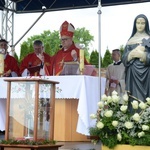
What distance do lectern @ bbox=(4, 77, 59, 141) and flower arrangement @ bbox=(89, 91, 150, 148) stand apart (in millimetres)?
613

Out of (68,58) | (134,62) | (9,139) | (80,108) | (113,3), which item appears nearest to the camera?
(9,139)

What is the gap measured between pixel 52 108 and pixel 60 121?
6.60 feet

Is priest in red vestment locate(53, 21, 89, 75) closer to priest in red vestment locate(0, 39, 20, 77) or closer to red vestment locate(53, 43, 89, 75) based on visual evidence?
red vestment locate(53, 43, 89, 75)

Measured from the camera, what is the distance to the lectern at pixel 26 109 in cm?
507

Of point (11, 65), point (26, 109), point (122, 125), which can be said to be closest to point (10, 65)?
point (11, 65)

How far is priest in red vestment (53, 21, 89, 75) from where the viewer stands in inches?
323

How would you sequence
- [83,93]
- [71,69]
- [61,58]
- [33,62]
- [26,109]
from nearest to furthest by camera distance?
[26,109]
[83,93]
[71,69]
[61,58]
[33,62]

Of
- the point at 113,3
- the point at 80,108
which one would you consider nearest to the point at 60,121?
the point at 80,108

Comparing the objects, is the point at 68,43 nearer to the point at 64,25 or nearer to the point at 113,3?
the point at 64,25

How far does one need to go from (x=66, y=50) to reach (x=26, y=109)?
131 inches

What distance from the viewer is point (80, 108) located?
6.82 metres

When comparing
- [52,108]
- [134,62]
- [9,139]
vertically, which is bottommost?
[9,139]

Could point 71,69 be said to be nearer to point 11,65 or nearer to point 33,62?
point 33,62

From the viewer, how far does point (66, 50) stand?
8.35 m
